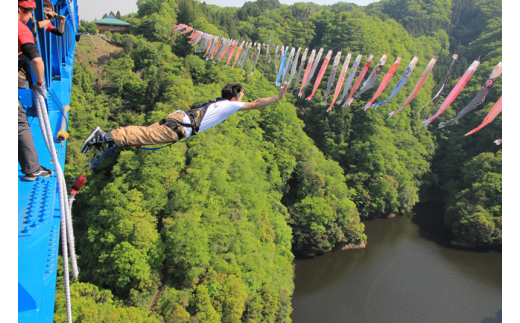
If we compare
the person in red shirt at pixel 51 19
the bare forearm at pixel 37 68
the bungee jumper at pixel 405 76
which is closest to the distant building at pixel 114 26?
the bungee jumper at pixel 405 76

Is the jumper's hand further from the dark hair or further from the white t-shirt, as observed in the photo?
the dark hair

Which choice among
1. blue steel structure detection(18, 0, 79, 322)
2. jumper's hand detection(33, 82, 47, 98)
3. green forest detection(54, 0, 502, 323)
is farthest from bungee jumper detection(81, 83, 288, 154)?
green forest detection(54, 0, 502, 323)

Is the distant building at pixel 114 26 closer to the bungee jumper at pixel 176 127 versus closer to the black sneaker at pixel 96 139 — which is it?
A: the bungee jumper at pixel 176 127

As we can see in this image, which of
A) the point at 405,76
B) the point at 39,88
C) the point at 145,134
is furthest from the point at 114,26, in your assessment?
the point at 39,88

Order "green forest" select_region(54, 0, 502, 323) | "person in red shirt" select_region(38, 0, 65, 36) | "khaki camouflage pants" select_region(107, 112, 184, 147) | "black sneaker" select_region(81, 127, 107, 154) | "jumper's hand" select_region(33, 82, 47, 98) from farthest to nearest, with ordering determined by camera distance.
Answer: "green forest" select_region(54, 0, 502, 323) < "person in red shirt" select_region(38, 0, 65, 36) < "khaki camouflage pants" select_region(107, 112, 184, 147) < "black sneaker" select_region(81, 127, 107, 154) < "jumper's hand" select_region(33, 82, 47, 98)

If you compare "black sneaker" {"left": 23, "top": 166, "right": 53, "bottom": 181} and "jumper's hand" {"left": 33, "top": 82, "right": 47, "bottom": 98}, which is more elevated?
"jumper's hand" {"left": 33, "top": 82, "right": 47, "bottom": 98}
